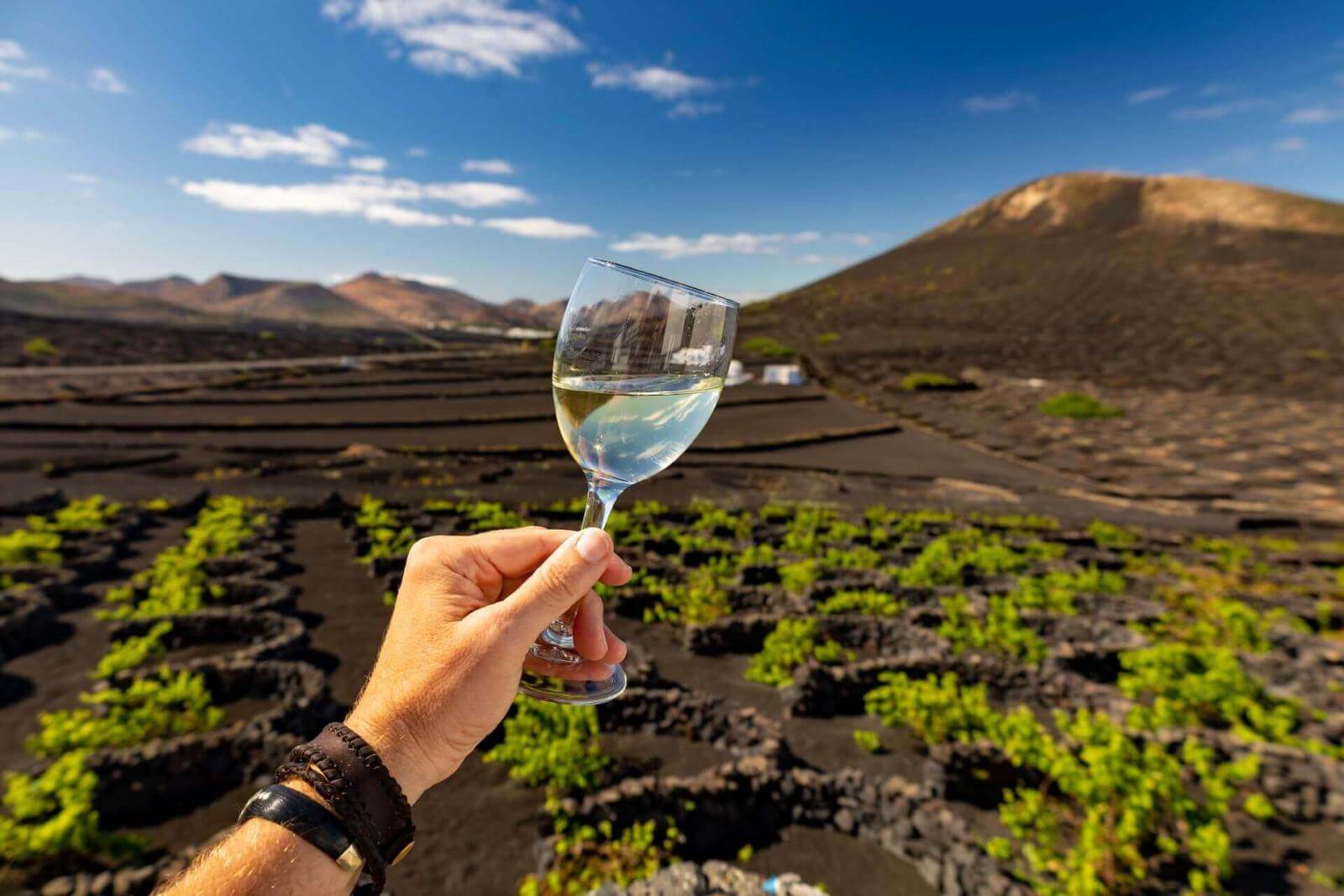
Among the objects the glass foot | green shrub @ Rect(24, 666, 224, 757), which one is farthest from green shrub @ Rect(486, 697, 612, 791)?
the glass foot

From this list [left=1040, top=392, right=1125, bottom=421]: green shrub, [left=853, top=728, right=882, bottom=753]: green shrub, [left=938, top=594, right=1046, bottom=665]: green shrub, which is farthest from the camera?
[left=1040, top=392, right=1125, bottom=421]: green shrub

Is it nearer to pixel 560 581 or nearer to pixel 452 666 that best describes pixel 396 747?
pixel 452 666

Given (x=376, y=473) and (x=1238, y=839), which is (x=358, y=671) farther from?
(x=376, y=473)

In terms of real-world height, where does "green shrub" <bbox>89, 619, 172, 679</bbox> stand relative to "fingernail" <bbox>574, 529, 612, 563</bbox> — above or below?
below

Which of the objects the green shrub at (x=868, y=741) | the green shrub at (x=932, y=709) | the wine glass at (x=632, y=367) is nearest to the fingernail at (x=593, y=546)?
the wine glass at (x=632, y=367)

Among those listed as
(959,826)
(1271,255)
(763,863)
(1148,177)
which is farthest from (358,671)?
(1148,177)

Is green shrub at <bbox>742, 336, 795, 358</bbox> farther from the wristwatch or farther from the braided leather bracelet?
the wristwatch
